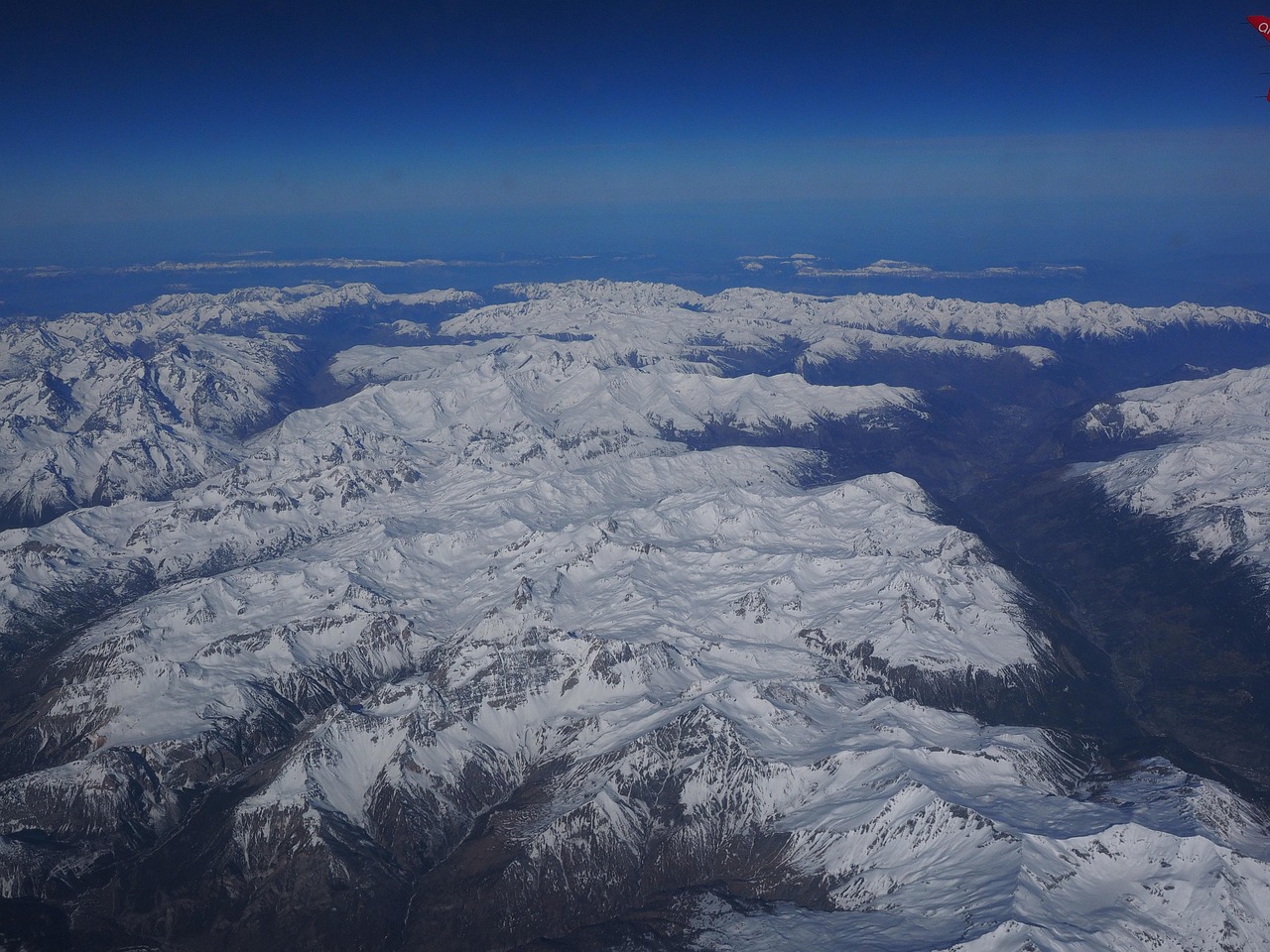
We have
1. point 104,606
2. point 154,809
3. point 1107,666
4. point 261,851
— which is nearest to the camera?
point 261,851

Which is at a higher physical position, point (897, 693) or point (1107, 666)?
point (897, 693)

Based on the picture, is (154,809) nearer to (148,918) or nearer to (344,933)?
(148,918)

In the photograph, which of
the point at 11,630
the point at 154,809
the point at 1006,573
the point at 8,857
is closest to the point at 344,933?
the point at 154,809

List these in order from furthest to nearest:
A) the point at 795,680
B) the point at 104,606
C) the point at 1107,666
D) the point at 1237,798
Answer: the point at 104,606 → the point at 1107,666 → the point at 795,680 → the point at 1237,798

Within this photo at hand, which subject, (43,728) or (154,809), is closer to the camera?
(154,809)

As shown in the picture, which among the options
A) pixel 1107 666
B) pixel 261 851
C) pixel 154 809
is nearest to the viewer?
pixel 261 851

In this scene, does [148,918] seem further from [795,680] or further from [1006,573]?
[1006,573]

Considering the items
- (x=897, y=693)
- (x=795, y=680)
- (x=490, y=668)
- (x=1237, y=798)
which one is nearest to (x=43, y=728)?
(x=490, y=668)

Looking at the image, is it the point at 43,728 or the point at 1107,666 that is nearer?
the point at 43,728

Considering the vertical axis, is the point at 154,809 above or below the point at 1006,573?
below
